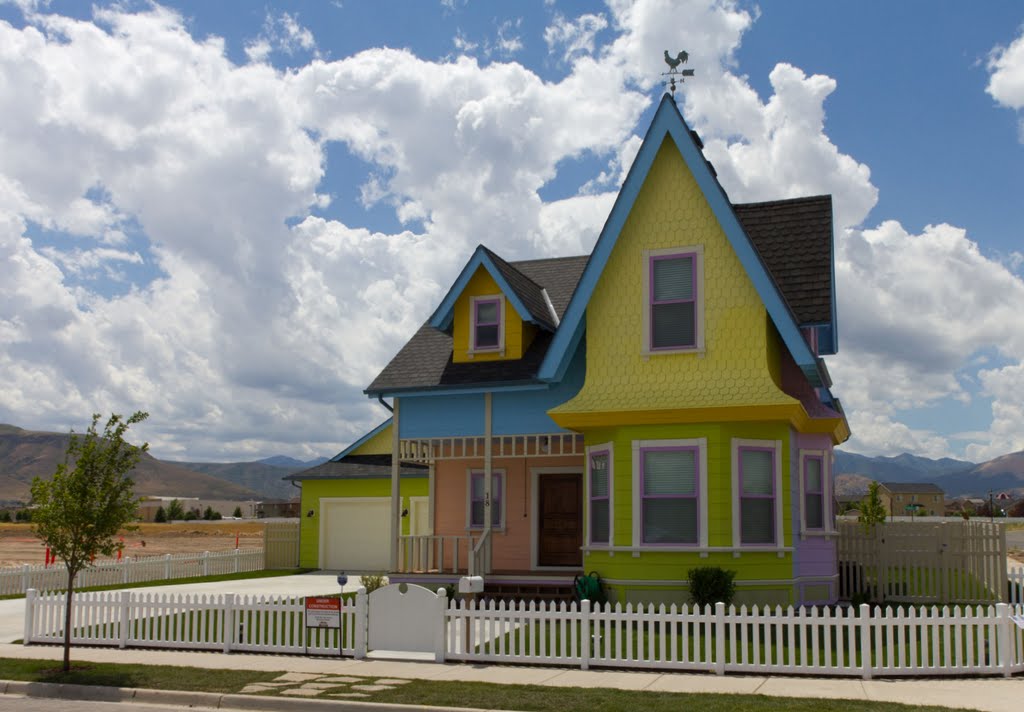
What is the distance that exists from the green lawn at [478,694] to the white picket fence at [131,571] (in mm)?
8152

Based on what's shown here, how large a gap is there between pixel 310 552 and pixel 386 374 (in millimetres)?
14533

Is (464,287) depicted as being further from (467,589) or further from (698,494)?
(467,589)

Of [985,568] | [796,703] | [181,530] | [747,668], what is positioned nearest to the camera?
[796,703]

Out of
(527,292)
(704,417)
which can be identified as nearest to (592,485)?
(704,417)

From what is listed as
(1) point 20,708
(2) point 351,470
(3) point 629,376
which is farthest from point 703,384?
(2) point 351,470

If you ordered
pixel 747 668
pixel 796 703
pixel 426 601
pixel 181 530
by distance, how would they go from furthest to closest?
pixel 181 530, pixel 426 601, pixel 747 668, pixel 796 703

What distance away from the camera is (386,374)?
22688mm

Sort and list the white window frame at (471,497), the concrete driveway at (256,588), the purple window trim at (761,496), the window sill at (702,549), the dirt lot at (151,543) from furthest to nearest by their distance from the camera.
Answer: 1. the dirt lot at (151,543)
2. the white window frame at (471,497)
3. the concrete driveway at (256,588)
4. the purple window trim at (761,496)
5. the window sill at (702,549)

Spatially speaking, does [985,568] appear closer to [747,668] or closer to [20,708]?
[747,668]

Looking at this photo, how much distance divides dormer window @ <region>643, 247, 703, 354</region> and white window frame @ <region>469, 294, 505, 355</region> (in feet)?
13.1

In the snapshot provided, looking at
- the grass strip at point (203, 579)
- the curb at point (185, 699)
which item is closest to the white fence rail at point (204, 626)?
the curb at point (185, 699)

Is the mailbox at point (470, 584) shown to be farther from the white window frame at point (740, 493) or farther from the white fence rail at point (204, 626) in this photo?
the white window frame at point (740, 493)

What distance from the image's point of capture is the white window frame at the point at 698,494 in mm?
18031

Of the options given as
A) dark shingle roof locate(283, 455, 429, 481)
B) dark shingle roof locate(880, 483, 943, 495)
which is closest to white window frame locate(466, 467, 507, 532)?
dark shingle roof locate(283, 455, 429, 481)
